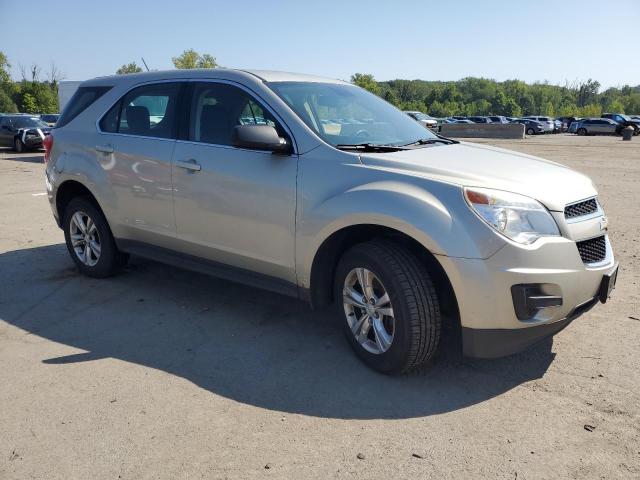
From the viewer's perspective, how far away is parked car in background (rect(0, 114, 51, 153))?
2241cm

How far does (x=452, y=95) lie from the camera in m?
148

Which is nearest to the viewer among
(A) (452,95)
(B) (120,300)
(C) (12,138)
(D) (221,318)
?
(D) (221,318)

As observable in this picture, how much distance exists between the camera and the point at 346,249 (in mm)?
3814

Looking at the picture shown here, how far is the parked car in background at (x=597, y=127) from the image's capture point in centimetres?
4559

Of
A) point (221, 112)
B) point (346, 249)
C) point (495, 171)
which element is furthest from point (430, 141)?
point (221, 112)

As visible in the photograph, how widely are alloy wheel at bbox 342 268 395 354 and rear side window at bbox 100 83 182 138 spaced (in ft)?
6.64

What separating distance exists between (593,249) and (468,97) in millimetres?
165626

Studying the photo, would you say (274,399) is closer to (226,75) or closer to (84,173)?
(226,75)

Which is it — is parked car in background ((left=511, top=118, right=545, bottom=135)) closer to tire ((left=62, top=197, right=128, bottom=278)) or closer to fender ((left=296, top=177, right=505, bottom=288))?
tire ((left=62, top=197, right=128, bottom=278))

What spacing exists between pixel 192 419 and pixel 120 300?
7.33ft

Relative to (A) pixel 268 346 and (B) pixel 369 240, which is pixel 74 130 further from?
(B) pixel 369 240

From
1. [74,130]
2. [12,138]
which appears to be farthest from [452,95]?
[74,130]

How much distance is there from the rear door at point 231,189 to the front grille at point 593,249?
1782 mm

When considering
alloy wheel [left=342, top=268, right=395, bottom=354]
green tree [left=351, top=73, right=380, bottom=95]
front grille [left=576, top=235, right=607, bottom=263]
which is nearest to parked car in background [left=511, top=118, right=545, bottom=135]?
green tree [left=351, top=73, right=380, bottom=95]
